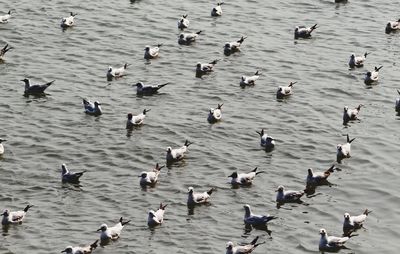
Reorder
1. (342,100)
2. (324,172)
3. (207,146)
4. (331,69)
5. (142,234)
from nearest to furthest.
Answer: (142,234) < (324,172) < (207,146) < (342,100) < (331,69)

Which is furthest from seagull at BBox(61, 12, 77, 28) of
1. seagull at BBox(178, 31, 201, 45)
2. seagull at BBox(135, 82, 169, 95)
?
seagull at BBox(135, 82, 169, 95)

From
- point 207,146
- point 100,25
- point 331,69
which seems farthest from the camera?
point 100,25

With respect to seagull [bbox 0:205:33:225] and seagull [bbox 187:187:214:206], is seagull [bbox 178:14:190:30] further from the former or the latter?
seagull [bbox 0:205:33:225]

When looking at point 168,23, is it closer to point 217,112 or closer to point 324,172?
point 217,112

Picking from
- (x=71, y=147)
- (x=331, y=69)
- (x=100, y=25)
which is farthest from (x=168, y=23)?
(x=71, y=147)

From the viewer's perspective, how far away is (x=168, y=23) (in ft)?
230

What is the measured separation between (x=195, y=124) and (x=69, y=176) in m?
10.7

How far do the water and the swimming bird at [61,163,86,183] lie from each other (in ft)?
1.50

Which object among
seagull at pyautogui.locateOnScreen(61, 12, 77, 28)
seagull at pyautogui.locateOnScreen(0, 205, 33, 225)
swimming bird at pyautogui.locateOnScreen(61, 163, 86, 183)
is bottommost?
seagull at pyautogui.locateOnScreen(0, 205, 33, 225)

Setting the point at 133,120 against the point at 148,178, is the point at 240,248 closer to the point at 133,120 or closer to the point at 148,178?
the point at 148,178

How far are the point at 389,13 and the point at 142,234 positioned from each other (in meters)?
41.9

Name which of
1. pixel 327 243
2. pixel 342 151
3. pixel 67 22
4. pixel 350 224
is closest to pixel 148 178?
pixel 327 243

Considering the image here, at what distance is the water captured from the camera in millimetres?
41469

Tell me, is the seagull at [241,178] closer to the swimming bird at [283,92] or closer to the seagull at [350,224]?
the seagull at [350,224]
